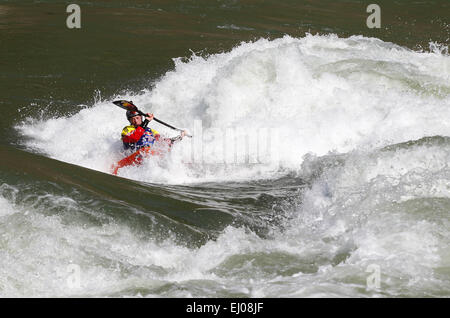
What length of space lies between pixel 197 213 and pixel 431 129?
10.5 feet

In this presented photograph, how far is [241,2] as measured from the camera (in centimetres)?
1620

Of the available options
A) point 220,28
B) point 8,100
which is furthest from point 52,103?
point 220,28

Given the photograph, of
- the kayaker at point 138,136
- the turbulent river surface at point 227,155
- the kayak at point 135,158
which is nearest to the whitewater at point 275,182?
the turbulent river surface at point 227,155

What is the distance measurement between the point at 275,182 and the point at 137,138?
182 cm

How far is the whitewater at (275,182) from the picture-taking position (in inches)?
176

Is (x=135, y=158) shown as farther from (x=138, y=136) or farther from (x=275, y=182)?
(x=275, y=182)

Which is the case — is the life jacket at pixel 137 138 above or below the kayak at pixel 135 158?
above

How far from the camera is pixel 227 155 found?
8133 mm

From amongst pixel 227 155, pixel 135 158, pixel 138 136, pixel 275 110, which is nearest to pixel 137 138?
pixel 138 136

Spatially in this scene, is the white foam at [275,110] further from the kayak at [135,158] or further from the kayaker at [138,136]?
the kayaker at [138,136]

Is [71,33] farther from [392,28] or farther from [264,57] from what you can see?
[392,28]

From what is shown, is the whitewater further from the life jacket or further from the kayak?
the life jacket

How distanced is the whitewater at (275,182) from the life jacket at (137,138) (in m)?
0.30

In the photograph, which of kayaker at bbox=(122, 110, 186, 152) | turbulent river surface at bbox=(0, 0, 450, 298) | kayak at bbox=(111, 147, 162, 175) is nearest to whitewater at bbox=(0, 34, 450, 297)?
turbulent river surface at bbox=(0, 0, 450, 298)
